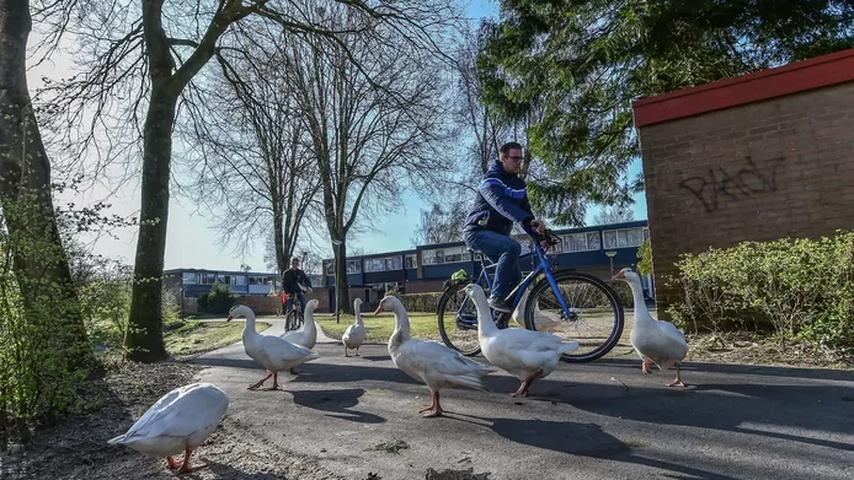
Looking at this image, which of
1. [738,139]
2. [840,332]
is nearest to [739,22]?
[738,139]

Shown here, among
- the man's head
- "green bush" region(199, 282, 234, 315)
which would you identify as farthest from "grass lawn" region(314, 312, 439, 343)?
"green bush" region(199, 282, 234, 315)

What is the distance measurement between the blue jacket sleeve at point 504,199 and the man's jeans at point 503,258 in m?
0.29

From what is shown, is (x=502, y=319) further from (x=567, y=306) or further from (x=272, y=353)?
(x=272, y=353)

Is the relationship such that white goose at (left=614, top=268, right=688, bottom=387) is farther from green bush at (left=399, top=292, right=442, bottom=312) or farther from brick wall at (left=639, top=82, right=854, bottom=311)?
green bush at (left=399, top=292, right=442, bottom=312)

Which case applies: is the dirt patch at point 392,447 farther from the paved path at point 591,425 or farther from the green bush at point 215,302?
the green bush at point 215,302

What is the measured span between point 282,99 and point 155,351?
221 inches

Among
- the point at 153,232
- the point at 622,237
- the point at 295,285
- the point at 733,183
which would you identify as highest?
the point at 622,237

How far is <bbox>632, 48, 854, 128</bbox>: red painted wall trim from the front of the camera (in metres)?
6.26

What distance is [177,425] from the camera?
3016mm

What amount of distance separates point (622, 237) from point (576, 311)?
1581 inches

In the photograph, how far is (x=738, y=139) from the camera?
22.6 ft

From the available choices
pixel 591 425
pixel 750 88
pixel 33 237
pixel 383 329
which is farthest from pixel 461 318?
pixel 383 329

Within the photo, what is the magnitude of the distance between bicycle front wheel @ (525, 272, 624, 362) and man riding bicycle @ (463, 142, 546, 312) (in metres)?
0.27

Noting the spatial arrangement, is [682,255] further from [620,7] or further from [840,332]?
A: [620,7]
